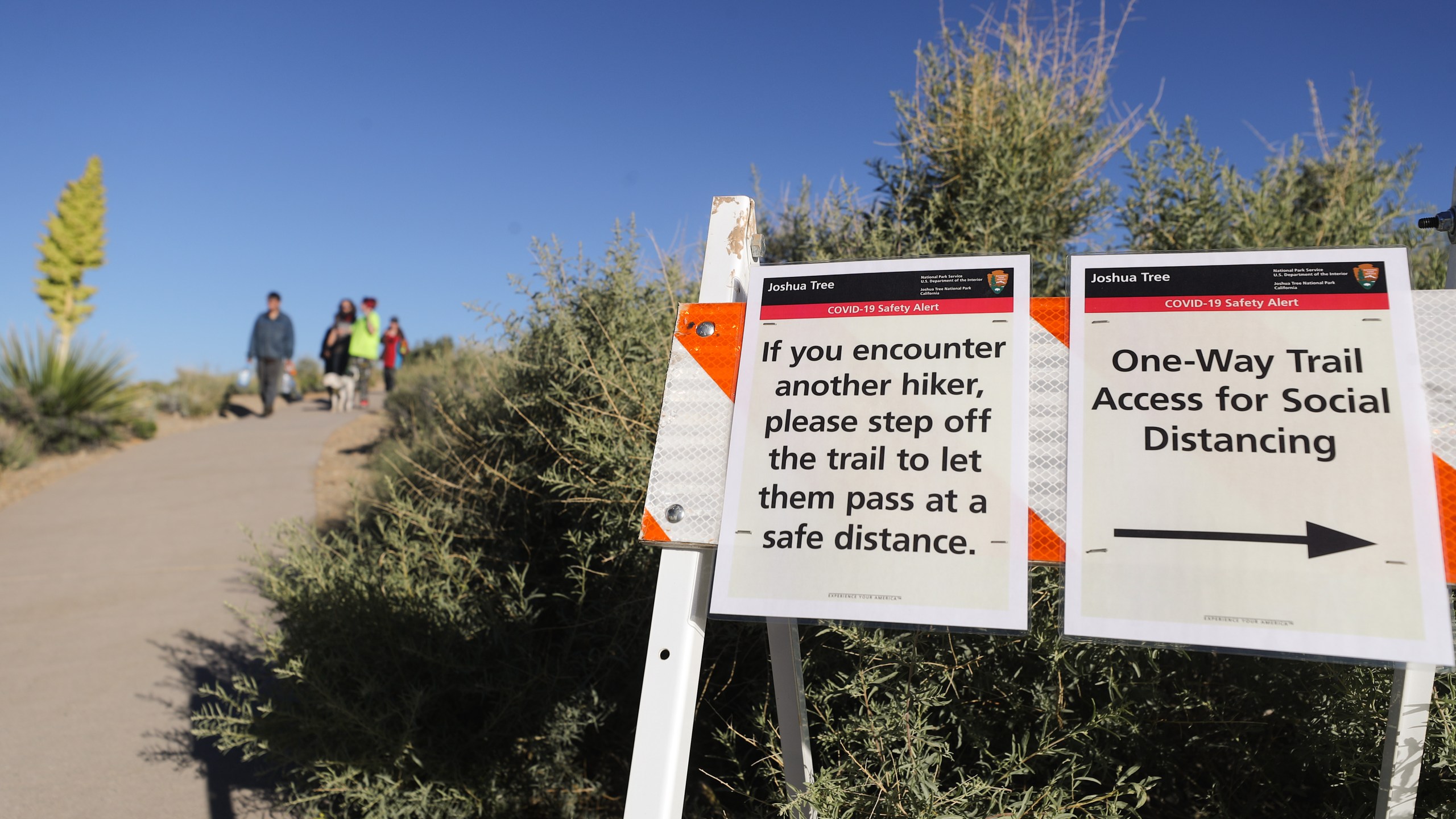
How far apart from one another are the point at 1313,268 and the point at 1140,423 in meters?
0.47

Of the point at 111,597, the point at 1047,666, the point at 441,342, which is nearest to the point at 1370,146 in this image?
the point at 1047,666

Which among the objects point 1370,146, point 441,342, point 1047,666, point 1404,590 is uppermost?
point 441,342

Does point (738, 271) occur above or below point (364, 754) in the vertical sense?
above

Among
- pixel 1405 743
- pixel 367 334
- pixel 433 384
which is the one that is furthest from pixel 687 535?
pixel 367 334

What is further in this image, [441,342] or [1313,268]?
[441,342]

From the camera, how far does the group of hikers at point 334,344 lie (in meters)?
13.2

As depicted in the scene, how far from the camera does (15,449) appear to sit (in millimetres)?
9672

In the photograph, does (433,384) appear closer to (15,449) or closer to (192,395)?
(15,449)

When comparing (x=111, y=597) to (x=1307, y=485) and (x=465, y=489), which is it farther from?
(x=1307, y=485)

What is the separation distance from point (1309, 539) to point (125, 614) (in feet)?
23.3

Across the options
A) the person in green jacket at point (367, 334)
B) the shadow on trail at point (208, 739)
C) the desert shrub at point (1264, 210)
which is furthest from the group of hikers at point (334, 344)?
the desert shrub at point (1264, 210)

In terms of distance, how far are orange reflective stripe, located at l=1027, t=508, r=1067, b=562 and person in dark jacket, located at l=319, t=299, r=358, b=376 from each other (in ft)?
44.6

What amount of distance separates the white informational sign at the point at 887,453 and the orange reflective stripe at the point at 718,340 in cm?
3

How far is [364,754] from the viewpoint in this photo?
331cm
